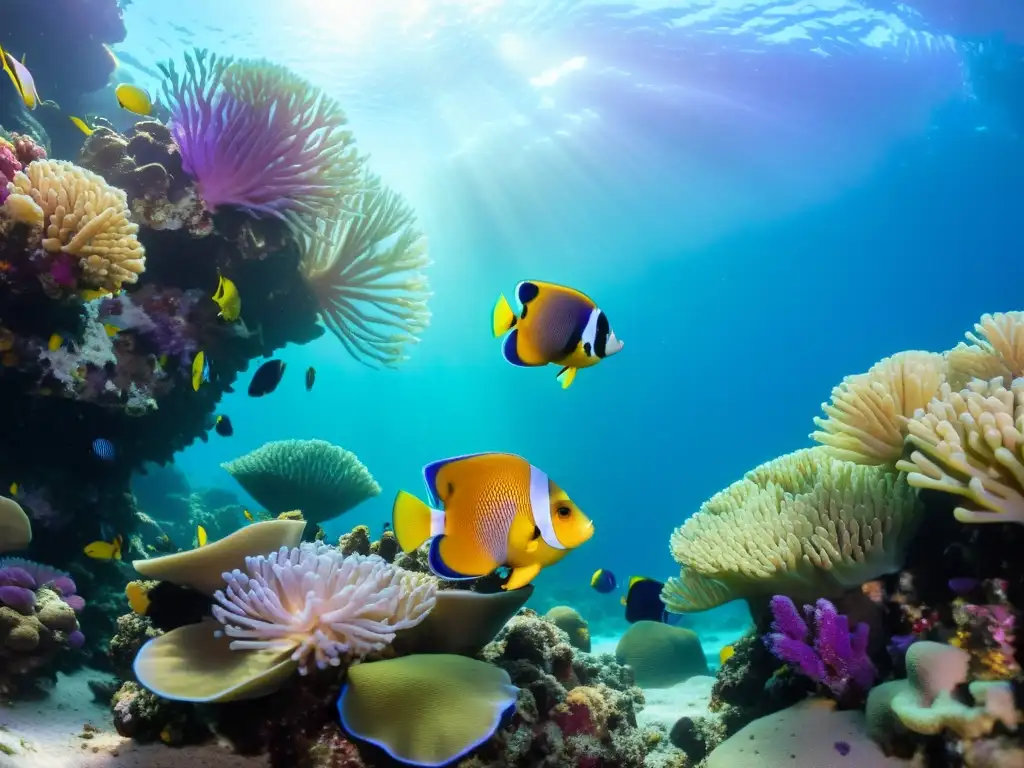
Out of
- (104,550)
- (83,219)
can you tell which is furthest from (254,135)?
(104,550)

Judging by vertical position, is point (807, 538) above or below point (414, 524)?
above

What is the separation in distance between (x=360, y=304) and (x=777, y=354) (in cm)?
7106

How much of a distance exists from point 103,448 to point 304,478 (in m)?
2.48

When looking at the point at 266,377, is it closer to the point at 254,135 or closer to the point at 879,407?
the point at 254,135

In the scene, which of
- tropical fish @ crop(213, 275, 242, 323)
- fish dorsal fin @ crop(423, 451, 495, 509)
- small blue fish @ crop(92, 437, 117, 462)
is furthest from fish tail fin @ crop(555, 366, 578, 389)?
small blue fish @ crop(92, 437, 117, 462)

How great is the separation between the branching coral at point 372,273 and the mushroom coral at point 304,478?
4.54ft

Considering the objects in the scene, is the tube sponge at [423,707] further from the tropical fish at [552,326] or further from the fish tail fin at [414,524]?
the tropical fish at [552,326]

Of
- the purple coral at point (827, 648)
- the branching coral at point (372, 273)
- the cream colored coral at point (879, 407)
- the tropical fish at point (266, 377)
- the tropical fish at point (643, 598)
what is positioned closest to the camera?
the purple coral at point (827, 648)

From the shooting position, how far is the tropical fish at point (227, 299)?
4.48m

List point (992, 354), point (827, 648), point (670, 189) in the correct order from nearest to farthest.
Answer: point (827, 648), point (992, 354), point (670, 189)

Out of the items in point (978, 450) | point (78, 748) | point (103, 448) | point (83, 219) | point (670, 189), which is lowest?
point (78, 748)

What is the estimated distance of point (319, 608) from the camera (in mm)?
2143

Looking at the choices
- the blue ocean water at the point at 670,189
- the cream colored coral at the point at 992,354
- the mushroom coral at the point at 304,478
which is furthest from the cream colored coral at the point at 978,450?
the blue ocean water at the point at 670,189

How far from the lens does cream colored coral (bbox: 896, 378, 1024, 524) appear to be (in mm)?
2016
